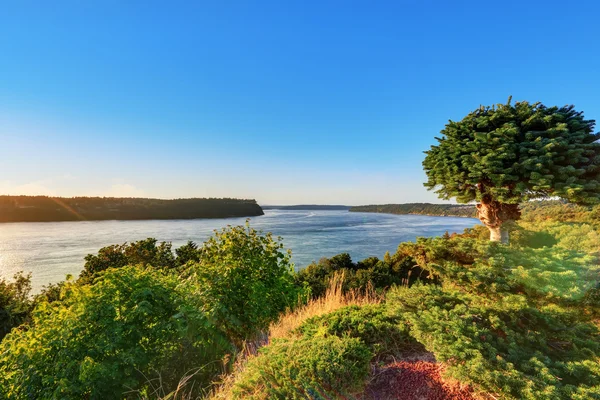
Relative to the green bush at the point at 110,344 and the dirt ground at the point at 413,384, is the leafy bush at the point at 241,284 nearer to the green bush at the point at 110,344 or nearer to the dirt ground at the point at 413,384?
the green bush at the point at 110,344

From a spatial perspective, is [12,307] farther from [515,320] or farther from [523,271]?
[523,271]

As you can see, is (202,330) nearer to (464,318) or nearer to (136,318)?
(136,318)

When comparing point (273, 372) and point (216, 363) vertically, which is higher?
point (273, 372)

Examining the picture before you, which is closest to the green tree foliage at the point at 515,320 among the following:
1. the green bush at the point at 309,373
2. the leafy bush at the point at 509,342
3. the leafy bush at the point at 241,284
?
the leafy bush at the point at 509,342

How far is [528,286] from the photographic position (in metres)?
3.14

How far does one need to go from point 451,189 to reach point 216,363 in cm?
509

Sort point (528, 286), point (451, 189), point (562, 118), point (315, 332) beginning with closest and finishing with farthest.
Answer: point (528, 286) → point (315, 332) → point (562, 118) → point (451, 189)

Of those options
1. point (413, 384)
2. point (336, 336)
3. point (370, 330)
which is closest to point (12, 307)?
point (336, 336)

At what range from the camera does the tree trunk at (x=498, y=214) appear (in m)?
5.13

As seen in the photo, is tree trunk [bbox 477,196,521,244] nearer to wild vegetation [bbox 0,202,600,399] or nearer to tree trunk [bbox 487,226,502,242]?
tree trunk [bbox 487,226,502,242]

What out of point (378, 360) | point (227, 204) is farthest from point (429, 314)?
point (227, 204)

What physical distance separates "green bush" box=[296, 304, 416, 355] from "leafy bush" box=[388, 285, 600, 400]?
0.45 metres

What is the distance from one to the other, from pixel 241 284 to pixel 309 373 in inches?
103

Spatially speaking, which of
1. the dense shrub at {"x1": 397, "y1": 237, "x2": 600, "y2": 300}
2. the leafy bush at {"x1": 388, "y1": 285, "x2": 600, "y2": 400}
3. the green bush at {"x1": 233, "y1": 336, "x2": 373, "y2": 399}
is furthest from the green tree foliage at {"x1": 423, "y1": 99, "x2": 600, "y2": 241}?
the green bush at {"x1": 233, "y1": 336, "x2": 373, "y2": 399}
